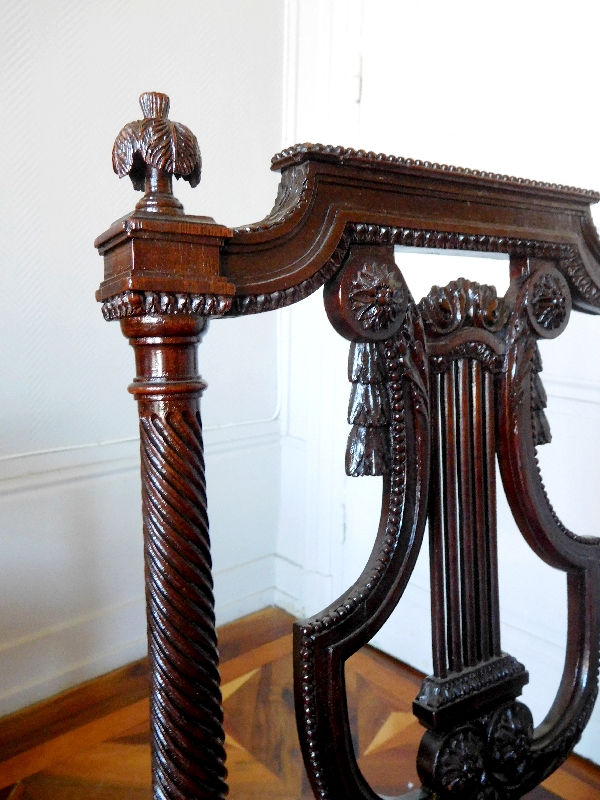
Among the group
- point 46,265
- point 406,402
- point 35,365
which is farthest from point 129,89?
point 406,402

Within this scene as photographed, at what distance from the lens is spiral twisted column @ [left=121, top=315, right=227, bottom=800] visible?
0.50m

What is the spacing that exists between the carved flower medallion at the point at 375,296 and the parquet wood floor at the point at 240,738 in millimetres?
1055

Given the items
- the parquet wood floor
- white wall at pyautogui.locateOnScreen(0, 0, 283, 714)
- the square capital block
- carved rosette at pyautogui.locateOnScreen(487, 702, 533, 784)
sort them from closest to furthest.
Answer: the square capital block
carved rosette at pyautogui.locateOnScreen(487, 702, 533, 784)
the parquet wood floor
white wall at pyautogui.locateOnScreen(0, 0, 283, 714)

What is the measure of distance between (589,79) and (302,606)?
158 cm

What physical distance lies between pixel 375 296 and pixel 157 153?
0.22m

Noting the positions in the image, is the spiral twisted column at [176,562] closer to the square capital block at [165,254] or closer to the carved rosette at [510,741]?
the square capital block at [165,254]

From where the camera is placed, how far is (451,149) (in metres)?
1.49

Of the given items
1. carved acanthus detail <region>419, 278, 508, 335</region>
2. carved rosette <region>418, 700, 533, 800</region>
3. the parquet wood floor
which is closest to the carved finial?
carved acanthus detail <region>419, 278, 508, 335</region>

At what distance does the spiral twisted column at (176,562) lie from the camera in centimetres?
50

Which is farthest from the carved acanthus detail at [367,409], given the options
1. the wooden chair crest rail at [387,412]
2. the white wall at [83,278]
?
the white wall at [83,278]

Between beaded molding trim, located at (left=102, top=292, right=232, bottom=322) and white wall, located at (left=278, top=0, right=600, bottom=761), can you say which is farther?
white wall, located at (left=278, top=0, right=600, bottom=761)

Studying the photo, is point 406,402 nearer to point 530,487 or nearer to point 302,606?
point 530,487

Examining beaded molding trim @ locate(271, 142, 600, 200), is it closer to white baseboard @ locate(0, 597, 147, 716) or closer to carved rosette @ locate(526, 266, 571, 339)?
carved rosette @ locate(526, 266, 571, 339)

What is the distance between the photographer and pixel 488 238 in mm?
674
